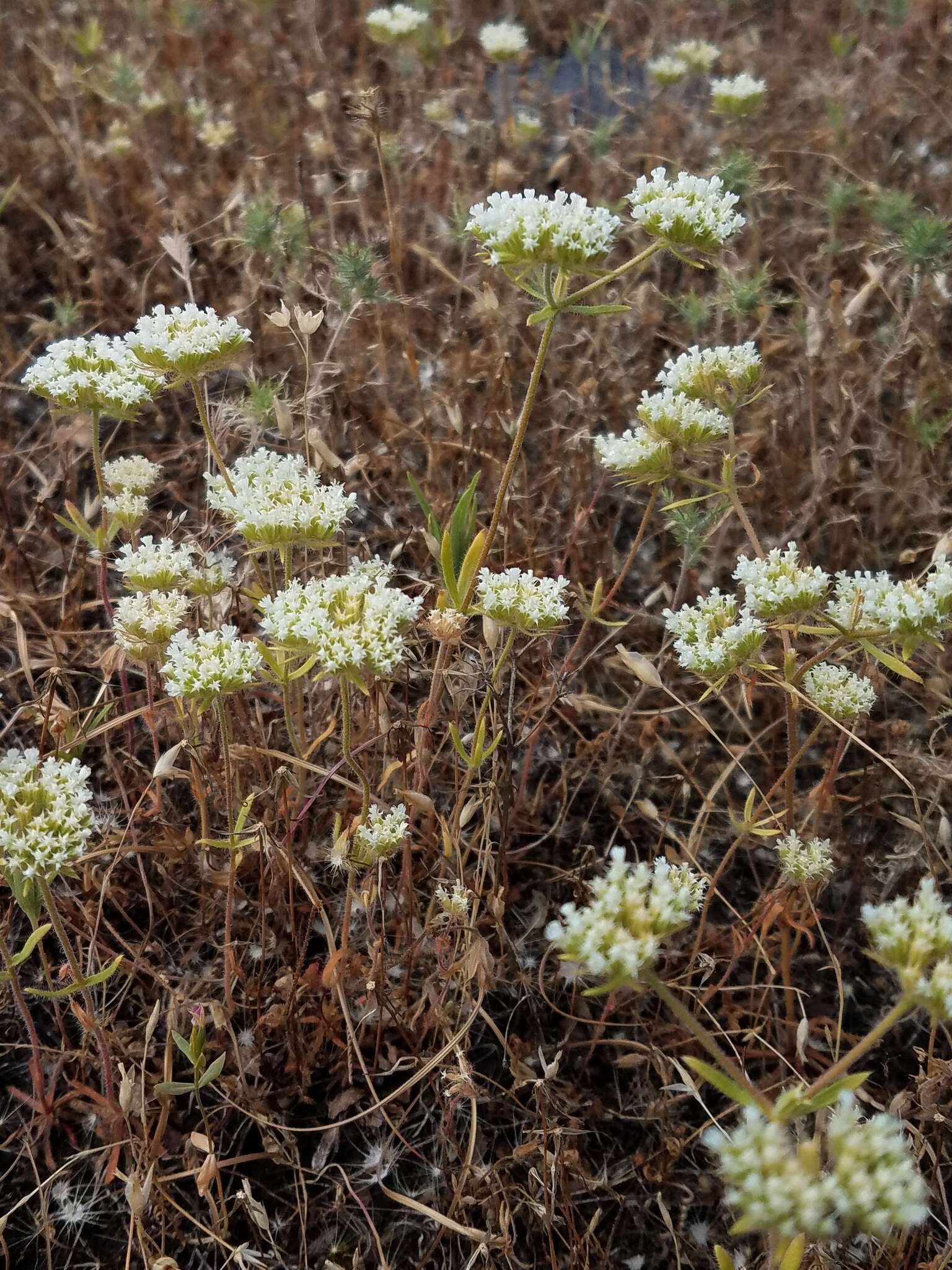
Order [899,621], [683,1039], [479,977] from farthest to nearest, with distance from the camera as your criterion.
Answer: [683,1039] < [479,977] < [899,621]

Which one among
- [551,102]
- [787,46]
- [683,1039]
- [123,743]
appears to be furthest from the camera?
[787,46]

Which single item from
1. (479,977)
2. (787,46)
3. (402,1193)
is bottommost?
(402,1193)

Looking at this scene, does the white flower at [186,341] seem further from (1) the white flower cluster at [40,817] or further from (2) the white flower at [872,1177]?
(2) the white flower at [872,1177]

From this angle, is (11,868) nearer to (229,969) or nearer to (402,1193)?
(229,969)

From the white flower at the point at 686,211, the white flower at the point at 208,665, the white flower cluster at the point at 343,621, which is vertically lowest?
the white flower at the point at 208,665

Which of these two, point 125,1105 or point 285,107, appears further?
point 285,107

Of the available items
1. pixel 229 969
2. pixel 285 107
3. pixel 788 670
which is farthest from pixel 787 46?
pixel 229 969

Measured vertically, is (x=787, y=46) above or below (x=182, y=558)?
above

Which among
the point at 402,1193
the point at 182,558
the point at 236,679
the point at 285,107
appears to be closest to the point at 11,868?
the point at 236,679

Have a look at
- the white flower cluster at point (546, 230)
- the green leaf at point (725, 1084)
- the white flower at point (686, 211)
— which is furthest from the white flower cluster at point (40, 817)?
the white flower at point (686, 211)
